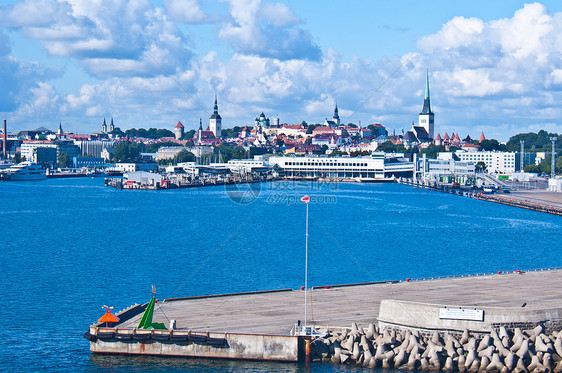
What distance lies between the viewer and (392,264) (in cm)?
3353

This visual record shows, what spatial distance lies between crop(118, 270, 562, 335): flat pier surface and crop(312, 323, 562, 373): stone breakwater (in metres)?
0.76

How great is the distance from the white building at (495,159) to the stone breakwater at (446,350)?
122 meters

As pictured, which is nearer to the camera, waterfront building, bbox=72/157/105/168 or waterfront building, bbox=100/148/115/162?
waterfront building, bbox=72/157/105/168

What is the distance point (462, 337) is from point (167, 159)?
151990 millimetres

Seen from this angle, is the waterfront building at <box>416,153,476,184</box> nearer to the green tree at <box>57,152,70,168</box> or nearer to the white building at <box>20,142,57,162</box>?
the green tree at <box>57,152,70,168</box>

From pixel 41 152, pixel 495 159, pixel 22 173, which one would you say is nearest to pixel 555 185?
pixel 495 159

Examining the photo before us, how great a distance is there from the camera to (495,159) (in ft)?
463

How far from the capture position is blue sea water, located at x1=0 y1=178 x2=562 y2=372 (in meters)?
20.7

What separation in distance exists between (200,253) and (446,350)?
66.6 ft

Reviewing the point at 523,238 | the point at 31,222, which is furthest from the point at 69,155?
the point at 523,238

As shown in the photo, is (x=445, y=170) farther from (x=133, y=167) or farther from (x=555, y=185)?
(x=133, y=167)

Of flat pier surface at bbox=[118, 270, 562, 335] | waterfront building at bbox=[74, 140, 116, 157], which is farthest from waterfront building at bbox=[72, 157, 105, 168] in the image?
flat pier surface at bbox=[118, 270, 562, 335]

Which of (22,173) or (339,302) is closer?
(339,302)

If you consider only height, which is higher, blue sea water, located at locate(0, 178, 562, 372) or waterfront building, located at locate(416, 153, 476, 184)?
waterfront building, located at locate(416, 153, 476, 184)
